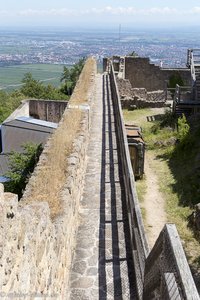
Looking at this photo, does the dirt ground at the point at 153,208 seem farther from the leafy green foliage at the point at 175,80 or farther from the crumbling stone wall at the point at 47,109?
the leafy green foliage at the point at 175,80

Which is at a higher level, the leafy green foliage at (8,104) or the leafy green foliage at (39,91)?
the leafy green foliage at (39,91)

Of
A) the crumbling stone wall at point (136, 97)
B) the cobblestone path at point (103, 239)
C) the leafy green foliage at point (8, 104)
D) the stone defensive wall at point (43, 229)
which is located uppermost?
the stone defensive wall at point (43, 229)

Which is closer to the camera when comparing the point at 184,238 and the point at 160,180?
the point at 184,238

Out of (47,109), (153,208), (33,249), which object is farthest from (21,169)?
(33,249)

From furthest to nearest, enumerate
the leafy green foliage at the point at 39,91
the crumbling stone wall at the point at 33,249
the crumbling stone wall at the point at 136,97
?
1. the leafy green foliage at the point at 39,91
2. the crumbling stone wall at the point at 136,97
3. the crumbling stone wall at the point at 33,249

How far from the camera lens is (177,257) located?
4188 mm

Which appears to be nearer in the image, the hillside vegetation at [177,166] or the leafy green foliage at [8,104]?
the hillside vegetation at [177,166]

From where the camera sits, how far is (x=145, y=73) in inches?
1254

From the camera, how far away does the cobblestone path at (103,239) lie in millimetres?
6879

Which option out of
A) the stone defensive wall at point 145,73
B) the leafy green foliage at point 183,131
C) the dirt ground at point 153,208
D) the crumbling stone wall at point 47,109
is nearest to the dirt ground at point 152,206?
the dirt ground at point 153,208

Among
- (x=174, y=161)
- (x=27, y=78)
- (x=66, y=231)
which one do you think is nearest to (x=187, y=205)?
(x=174, y=161)

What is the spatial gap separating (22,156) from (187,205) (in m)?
8.14

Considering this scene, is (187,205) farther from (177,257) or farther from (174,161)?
(177,257)

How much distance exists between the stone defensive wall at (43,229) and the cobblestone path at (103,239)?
27cm
